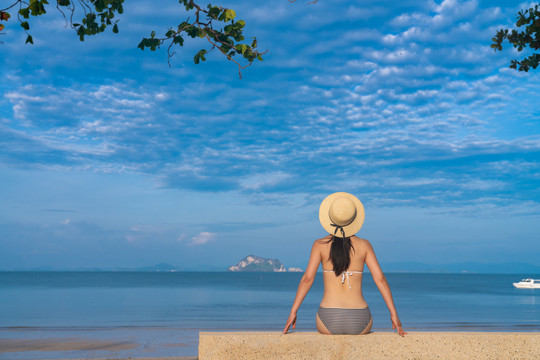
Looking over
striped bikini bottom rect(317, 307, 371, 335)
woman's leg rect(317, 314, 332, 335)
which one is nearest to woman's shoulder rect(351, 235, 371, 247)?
striped bikini bottom rect(317, 307, 371, 335)

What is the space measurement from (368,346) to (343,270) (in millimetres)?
687

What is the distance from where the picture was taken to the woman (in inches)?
183

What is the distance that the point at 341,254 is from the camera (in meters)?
4.66

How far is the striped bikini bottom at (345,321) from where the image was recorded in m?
4.64

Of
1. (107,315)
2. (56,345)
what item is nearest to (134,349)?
(56,345)

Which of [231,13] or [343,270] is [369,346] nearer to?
[343,270]

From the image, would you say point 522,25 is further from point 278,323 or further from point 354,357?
point 278,323

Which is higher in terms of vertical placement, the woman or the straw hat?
the straw hat

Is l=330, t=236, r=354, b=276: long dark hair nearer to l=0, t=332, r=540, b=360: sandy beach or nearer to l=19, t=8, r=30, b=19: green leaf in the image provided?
l=0, t=332, r=540, b=360: sandy beach

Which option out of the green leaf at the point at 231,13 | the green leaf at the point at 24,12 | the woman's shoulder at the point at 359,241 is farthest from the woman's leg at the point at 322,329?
the green leaf at the point at 24,12

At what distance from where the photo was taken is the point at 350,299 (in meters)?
4.71

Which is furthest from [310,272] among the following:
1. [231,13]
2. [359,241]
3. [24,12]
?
[24,12]

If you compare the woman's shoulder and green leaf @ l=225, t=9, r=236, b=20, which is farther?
green leaf @ l=225, t=9, r=236, b=20

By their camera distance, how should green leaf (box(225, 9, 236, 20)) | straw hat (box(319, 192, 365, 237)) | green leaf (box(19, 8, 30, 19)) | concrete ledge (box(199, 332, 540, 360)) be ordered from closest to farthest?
concrete ledge (box(199, 332, 540, 360))
straw hat (box(319, 192, 365, 237))
green leaf (box(19, 8, 30, 19))
green leaf (box(225, 9, 236, 20))
